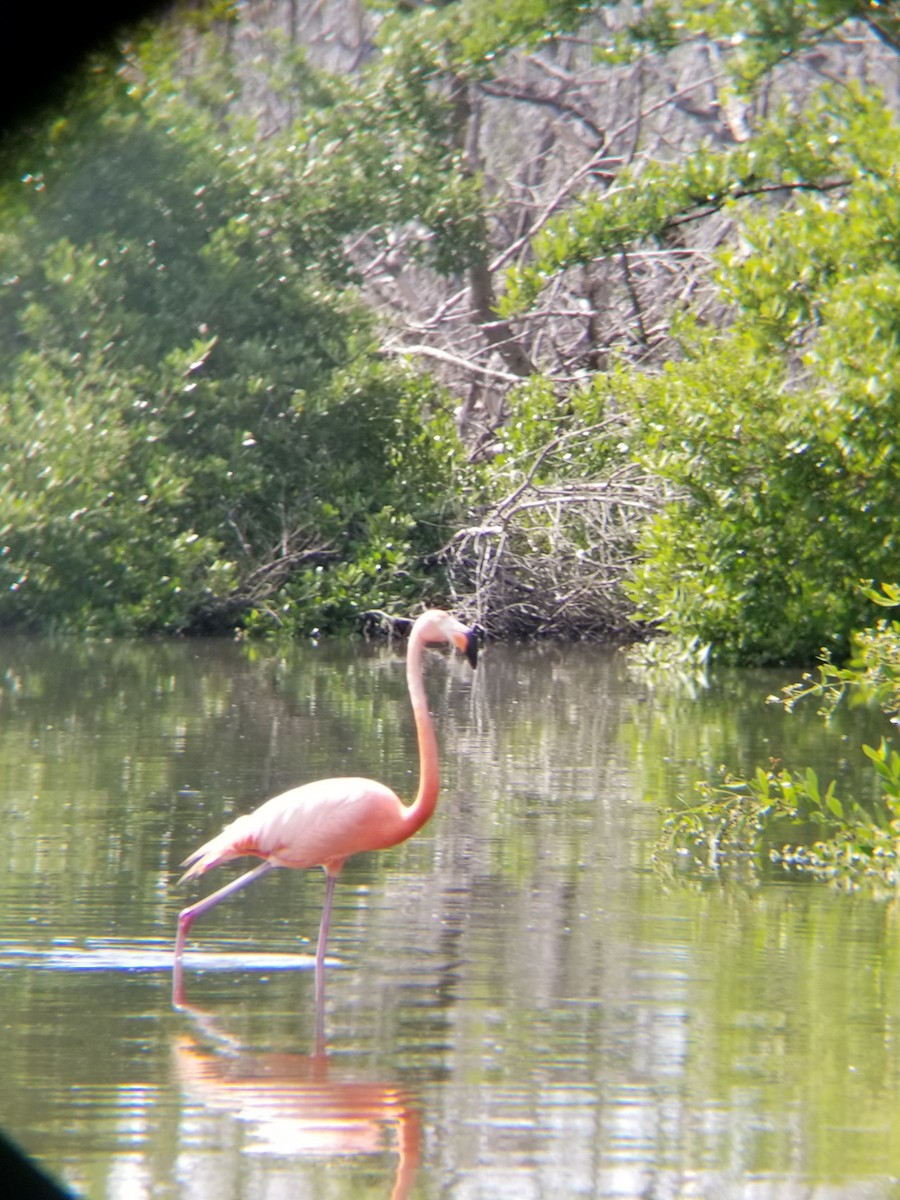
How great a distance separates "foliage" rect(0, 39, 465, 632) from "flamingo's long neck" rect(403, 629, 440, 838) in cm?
1201

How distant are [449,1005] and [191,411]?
14.0 m

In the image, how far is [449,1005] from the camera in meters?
5.91

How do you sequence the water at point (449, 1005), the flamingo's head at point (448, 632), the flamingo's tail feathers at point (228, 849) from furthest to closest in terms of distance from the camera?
1. the flamingo's tail feathers at point (228, 849)
2. the flamingo's head at point (448, 632)
3. the water at point (449, 1005)

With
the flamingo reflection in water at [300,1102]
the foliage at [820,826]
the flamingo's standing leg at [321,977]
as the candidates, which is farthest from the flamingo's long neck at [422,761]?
the foliage at [820,826]

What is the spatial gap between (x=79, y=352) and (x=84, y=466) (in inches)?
70.7

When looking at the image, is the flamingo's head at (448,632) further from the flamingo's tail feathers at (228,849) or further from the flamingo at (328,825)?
the flamingo's tail feathers at (228,849)

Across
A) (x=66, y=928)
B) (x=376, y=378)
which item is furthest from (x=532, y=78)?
(x=66, y=928)

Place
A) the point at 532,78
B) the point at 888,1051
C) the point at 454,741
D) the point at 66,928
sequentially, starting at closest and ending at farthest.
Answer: the point at 888,1051 → the point at 66,928 → the point at 454,741 → the point at 532,78

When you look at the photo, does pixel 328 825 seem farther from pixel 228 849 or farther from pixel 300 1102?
pixel 300 1102

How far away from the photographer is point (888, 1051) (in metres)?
5.45

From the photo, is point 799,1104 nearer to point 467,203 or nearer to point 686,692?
point 686,692

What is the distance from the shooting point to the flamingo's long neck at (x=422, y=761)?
6.40 meters

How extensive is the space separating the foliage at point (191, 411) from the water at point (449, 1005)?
7.84 metres

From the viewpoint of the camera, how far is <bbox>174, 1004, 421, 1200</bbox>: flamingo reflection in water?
4.66m
